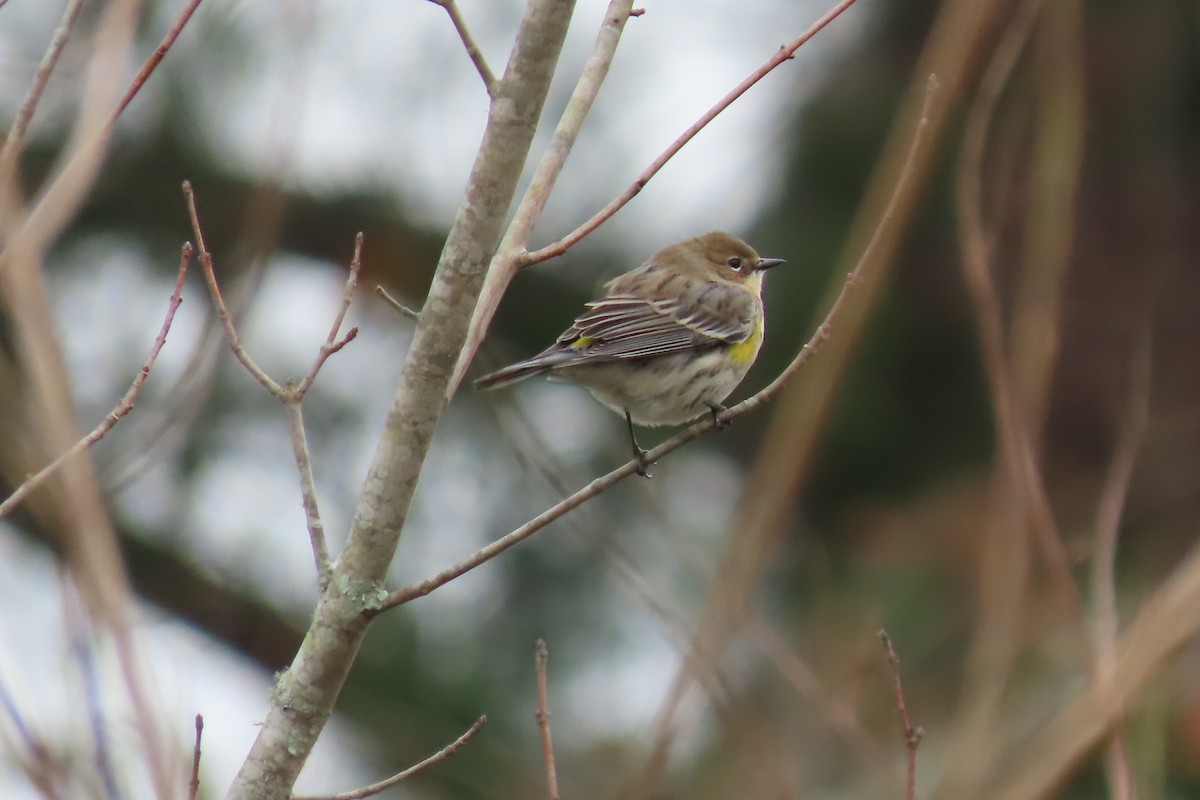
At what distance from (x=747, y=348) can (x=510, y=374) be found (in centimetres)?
156

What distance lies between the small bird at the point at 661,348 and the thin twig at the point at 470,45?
1.81 meters

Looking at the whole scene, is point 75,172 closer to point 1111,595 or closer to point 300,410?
point 300,410

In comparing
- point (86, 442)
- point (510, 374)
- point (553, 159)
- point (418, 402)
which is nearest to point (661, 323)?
point (510, 374)

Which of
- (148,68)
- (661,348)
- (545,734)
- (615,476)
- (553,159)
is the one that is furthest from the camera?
(661,348)

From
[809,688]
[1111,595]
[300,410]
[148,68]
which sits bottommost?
[1111,595]

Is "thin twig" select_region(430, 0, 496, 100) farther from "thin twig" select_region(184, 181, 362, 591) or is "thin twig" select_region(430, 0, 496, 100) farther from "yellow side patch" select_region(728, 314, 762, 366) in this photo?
"yellow side patch" select_region(728, 314, 762, 366)

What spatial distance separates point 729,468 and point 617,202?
18.8 ft

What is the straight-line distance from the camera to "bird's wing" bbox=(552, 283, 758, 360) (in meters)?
5.20

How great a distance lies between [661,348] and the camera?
207 inches

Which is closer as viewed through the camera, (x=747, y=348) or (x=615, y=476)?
(x=615, y=476)

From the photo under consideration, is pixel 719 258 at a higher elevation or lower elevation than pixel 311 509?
higher

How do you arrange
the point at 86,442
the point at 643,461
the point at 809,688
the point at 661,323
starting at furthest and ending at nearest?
the point at 661,323, the point at 809,688, the point at 643,461, the point at 86,442

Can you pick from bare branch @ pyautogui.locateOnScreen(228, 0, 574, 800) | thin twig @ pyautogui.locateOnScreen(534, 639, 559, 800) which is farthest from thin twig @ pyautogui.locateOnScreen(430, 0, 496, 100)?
thin twig @ pyautogui.locateOnScreen(534, 639, 559, 800)

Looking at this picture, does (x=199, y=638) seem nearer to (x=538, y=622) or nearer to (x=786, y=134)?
(x=538, y=622)
